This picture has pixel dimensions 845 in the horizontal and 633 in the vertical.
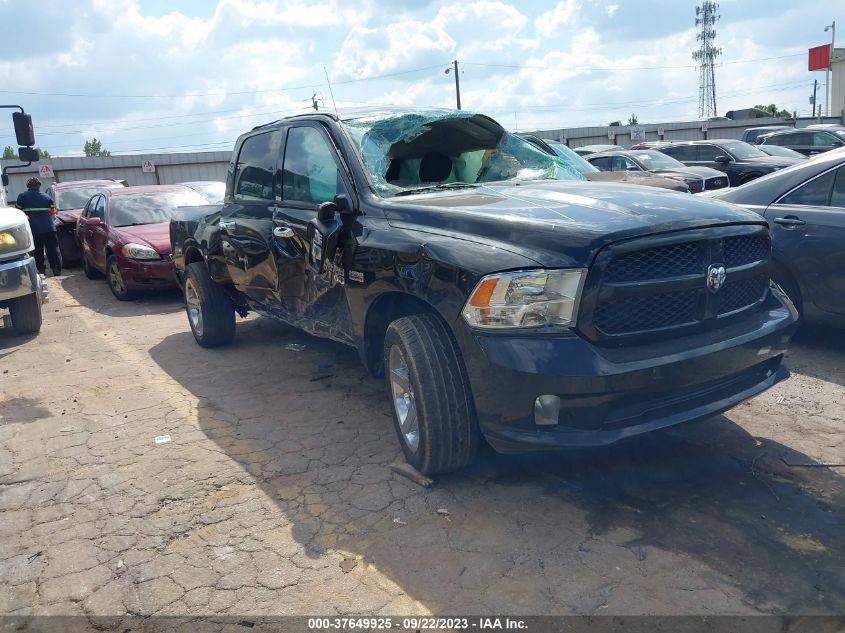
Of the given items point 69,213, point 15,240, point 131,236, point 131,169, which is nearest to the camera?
point 15,240

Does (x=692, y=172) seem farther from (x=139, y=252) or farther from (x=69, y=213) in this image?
(x=69, y=213)

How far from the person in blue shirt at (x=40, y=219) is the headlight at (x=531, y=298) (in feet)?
34.9

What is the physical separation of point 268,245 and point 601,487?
9.22 ft

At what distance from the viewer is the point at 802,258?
5.14 meters

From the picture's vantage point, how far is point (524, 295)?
9.84 feet

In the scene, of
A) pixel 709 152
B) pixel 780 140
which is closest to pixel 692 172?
pixel 709 152

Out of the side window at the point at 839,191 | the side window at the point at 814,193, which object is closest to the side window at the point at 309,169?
the side window at the point at 814,193

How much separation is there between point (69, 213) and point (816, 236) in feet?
42.0

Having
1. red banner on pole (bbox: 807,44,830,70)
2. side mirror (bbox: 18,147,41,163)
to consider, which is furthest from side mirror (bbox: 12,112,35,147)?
red banner on pole (bbox: 807,44,830,70)

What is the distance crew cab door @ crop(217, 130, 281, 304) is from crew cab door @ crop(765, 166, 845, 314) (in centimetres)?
376

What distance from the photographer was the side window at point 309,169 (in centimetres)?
435

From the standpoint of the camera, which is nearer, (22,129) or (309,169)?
(309,169)

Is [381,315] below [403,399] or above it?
above

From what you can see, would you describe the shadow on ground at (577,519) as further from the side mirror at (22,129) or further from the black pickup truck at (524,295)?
the side mirror at (22,129)
